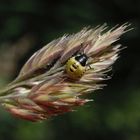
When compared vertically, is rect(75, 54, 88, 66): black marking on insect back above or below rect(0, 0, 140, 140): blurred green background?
below

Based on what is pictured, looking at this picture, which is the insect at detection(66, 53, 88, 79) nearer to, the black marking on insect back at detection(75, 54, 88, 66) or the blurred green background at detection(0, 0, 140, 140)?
the black marking on insect back at detection(75, 54, 88, 66)

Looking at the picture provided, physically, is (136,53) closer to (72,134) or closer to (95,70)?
(72,134)

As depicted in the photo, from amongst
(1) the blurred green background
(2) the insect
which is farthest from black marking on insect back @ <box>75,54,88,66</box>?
(1) the blurred green background

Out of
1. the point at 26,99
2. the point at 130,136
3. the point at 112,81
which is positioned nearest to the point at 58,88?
the point at 26,99

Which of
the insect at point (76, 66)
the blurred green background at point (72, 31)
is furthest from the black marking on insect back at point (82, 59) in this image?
the blurred green background at point (72, 31)

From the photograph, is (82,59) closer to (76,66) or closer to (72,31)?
(76,66)

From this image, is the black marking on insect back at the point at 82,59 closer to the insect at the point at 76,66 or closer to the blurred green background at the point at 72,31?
the insect at the point at 76,66
